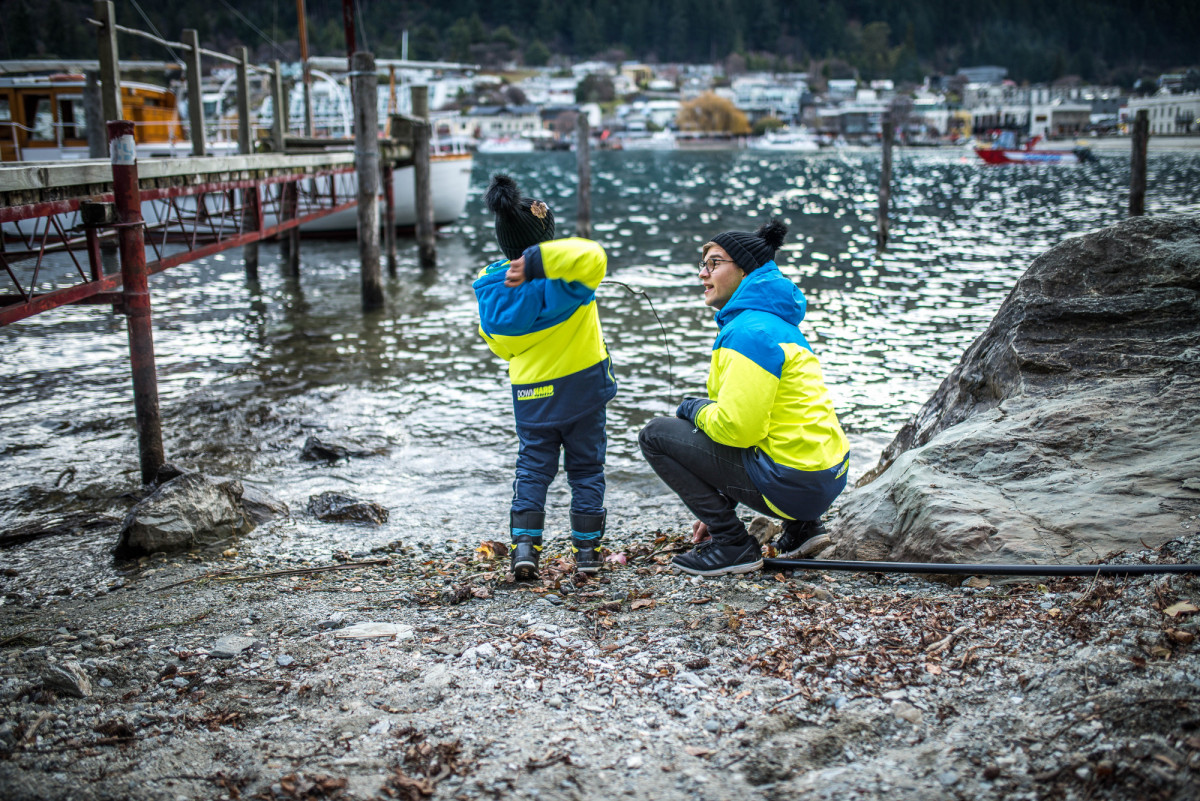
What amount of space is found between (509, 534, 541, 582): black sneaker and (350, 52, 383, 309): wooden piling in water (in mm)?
11617

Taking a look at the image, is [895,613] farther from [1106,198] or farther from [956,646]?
[1106,198]

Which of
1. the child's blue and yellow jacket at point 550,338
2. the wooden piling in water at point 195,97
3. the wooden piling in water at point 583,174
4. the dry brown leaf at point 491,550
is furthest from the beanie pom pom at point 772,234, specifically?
the wooden piling in water at point 583,174

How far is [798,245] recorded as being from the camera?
76.6 feet

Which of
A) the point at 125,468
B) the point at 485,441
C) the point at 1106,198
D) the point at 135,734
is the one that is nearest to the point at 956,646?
the point at 135,734

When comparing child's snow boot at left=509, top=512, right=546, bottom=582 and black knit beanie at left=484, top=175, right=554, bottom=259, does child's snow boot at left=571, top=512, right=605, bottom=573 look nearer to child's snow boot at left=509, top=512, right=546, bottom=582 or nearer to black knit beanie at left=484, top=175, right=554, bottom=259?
child's snow boot at left=509, top=512, right=546, bottom=582

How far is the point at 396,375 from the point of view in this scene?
10.8 metres

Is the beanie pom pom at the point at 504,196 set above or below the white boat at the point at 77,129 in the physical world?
below

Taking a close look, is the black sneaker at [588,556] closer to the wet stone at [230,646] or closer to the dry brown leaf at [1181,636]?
the wet stone at [230,646]

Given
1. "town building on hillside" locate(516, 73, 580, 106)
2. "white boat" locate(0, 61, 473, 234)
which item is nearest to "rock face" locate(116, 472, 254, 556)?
"white boat" locate(0, 61, 473, 234)

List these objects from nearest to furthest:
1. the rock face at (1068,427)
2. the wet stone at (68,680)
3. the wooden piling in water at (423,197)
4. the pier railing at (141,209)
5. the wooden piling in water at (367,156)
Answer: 1. the wet stone at (68,680)
2. the rock face at (1068,427)
3. the pier railing at (141,209)
4. the wooden piling in water at (367,156)
5. the wooden piling in water at (423,197)

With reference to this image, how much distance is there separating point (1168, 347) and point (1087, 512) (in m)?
1.57

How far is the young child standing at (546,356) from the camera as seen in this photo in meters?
3.90

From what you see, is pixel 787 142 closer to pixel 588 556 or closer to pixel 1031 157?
pixel 1031 157

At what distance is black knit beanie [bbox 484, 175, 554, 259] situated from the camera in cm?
403
